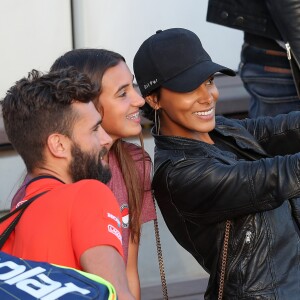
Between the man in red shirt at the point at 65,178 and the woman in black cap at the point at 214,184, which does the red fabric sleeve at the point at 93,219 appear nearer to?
the man in red shirt at the point at 65,178

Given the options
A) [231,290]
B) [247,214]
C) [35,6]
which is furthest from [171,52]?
[35,6]

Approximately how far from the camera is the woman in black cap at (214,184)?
11.3 ft

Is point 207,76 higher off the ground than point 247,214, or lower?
higher

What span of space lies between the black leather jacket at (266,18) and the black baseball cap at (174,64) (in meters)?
0.72

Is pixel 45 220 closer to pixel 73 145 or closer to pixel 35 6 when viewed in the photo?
pixel 73 145

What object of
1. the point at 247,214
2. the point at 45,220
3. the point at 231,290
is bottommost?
the point at 231,290

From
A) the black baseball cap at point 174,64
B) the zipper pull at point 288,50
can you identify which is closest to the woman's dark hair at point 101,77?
the black baseball cap at point 174,64

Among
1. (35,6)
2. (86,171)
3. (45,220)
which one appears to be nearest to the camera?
(45,220)

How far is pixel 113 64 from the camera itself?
11.8ft

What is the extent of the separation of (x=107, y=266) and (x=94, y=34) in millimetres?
2939

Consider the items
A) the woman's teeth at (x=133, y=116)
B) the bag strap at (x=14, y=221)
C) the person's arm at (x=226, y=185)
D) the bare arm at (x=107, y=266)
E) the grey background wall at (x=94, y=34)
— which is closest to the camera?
the bare arm at (x=107, y=266)

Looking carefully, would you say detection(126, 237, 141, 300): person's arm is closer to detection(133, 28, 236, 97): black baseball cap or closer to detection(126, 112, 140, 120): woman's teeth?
detection(126, 112, 140, 120): woman's teeth

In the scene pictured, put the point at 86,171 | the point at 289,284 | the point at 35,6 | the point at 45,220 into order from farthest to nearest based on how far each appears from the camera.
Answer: the point at 35,6 < the point at 289,284 < the point at 86,171 < the point at 45,220

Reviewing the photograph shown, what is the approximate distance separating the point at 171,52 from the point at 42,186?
1001 mm
